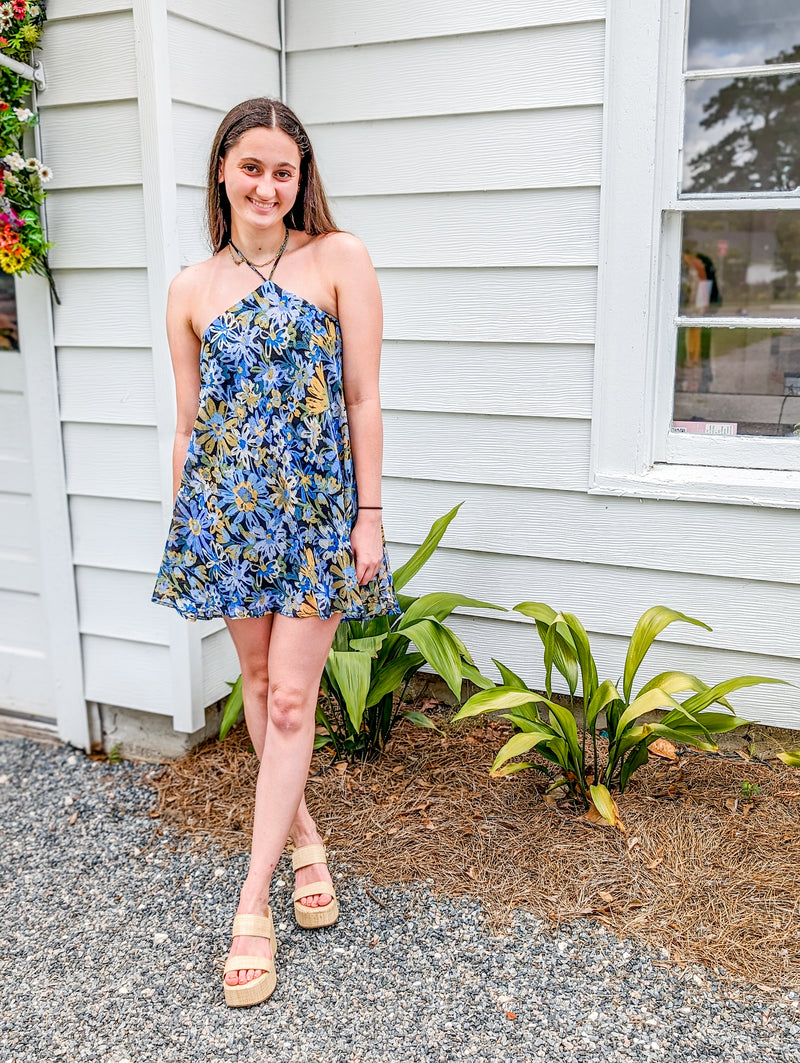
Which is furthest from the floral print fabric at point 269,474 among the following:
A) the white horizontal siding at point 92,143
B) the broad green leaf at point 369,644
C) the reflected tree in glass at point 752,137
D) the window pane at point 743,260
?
the reflected tree in glass at point 752,137

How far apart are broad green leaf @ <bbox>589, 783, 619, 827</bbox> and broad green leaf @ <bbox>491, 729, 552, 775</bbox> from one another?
0.61 feet

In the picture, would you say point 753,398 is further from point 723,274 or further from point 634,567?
point 723,274

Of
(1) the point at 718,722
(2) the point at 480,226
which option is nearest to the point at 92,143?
(2) the point at 480,226

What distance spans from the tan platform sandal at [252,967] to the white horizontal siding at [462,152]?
210cm

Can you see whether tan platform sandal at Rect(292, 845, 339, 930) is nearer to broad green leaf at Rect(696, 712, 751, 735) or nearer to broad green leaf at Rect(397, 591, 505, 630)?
broad green leaf at Rect(397, 591, 505, 630)

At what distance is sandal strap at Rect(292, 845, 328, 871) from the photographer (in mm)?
2316

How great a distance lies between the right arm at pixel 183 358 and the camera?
208 cm

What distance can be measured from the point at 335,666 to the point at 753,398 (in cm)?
148

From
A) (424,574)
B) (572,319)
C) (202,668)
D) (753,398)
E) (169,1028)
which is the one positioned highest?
(572,319)

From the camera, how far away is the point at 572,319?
110 inches

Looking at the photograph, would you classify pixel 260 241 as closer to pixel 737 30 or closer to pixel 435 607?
pixel 435 607

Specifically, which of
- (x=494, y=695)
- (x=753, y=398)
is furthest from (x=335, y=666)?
(x=753, y=398)

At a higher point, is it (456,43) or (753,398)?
(456,43)

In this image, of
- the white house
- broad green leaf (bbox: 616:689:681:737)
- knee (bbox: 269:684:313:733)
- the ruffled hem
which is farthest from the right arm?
broad green leaf (bbox: 616:689:681:737)
